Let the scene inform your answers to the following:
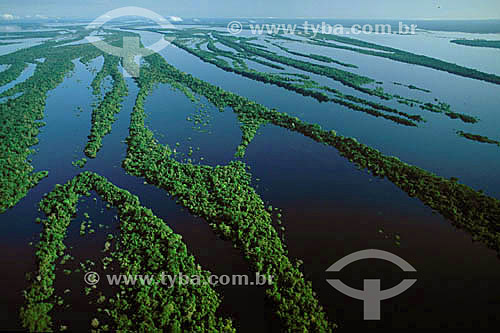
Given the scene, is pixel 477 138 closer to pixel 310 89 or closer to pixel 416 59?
pixel 310 89

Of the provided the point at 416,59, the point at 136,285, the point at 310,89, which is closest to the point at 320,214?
the point at 136,285

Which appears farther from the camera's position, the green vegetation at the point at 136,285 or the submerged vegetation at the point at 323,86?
the submerged vegetation at the point at 323,86

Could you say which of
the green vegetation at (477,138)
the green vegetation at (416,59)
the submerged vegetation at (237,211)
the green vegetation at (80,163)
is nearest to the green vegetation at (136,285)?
the submerged vegetation at (237,211)

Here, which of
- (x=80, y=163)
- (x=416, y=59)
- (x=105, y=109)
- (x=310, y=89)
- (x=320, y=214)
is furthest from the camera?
(x=416, y=59)

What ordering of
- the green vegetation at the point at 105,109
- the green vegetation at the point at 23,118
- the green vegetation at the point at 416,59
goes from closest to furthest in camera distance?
the green vegetation at the point at 23,118 → the green vegetation at the point at 105,109 → the green vegetation at the point at 416,59

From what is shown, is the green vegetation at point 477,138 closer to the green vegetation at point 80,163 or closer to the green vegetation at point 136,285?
the green vegetation at point 136,285

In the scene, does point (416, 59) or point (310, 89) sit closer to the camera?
point (310, 89)

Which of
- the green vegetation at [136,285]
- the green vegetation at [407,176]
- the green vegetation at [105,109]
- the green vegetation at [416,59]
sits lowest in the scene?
the green vegetation at [136,285]
